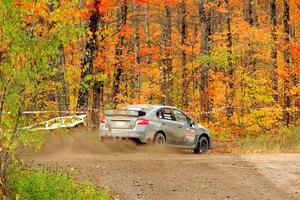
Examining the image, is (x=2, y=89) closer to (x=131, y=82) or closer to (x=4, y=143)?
(x=4, y=143)

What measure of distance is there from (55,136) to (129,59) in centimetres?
1516

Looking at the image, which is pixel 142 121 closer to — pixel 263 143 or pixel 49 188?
pixel 263 143

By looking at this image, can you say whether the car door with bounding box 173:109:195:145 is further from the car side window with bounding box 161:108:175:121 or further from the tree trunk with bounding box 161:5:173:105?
the tree trunk with bounding box 161:5:173:105

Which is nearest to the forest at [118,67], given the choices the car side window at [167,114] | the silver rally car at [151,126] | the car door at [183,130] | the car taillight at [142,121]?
the silver rally car at [151,126]

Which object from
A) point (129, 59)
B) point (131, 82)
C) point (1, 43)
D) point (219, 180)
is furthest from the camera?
point (131, 82)

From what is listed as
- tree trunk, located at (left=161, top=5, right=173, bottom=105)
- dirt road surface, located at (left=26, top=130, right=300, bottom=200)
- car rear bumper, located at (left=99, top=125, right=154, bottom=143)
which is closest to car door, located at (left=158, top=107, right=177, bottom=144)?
dirt road surface, located at (left=26, top=130, right=300, bottom=200)

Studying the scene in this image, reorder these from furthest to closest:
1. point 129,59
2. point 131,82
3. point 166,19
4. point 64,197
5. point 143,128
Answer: point 131,82 < point 166,19 < point 129,59 < point 143,128 < point 64,197

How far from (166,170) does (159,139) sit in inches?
173

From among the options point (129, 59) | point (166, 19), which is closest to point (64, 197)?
point (129, 59)

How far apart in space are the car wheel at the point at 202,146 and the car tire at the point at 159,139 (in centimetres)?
187

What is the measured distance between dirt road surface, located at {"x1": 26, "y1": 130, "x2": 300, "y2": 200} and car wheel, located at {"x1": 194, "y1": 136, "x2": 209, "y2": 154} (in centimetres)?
189

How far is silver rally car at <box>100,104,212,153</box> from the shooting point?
18328mm

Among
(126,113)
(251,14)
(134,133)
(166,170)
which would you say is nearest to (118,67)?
(251,14)

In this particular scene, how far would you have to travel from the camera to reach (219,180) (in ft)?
44.0
